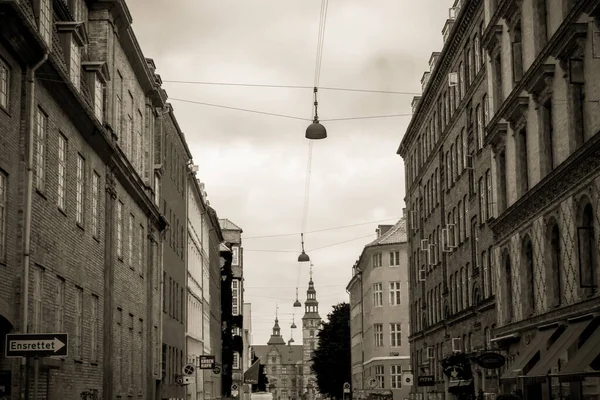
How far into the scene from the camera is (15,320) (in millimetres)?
19656

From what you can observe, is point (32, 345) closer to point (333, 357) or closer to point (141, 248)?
point (141, 248)

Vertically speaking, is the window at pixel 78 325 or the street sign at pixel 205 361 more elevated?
the window at pixel 78 325

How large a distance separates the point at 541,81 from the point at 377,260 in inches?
2750

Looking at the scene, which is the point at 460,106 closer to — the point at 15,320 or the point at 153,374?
the point at 153,374

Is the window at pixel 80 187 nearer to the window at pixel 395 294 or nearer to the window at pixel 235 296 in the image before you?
the window at pixel 395 294

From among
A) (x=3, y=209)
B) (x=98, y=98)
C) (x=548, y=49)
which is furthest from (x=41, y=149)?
(x=548, y=49)

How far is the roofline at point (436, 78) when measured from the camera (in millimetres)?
44978

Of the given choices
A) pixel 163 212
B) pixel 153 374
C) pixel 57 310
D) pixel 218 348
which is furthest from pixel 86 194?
pixel 218 348

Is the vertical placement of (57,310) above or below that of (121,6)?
below

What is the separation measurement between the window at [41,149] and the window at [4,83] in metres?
2.13

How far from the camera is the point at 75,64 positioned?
26.5m

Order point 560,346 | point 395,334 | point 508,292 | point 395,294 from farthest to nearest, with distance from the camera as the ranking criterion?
1. point 395,294
2. point 395,334
3. point 508,292
4. point 560,346

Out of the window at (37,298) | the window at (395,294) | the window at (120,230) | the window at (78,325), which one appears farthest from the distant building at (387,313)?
the window at (37,298)

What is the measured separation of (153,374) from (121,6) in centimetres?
1455
